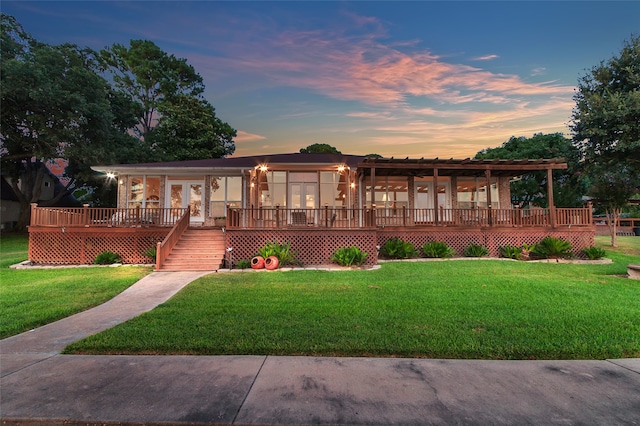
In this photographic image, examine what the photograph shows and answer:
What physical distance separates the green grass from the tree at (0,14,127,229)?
11600 mm

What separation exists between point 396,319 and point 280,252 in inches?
263

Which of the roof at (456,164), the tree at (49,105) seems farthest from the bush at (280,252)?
the tree at (49,105)

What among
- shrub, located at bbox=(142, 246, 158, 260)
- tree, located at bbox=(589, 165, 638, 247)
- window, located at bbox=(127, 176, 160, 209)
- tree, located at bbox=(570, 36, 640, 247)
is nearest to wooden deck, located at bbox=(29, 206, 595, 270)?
shrub, located at bbox=(142, 246, 158, 260)

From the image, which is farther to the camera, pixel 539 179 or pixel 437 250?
pixel 539 179

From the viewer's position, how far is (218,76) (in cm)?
1959

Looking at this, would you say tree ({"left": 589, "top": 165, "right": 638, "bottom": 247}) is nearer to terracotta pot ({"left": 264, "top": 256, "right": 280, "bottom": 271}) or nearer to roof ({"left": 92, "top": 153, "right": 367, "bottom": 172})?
roof ({"left": 92, "top": 153, "right": 367, "bottom": 172})

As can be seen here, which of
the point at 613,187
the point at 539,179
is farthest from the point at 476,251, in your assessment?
the point at 539,179

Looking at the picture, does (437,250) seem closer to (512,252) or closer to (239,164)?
(512,252)

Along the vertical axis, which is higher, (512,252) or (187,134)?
(187,134)

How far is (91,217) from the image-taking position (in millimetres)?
12859

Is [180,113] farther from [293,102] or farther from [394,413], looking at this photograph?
[394,413]

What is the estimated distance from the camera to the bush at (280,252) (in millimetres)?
11109

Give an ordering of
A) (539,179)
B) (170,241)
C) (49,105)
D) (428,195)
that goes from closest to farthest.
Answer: (170,241) < (428,195) < (49,105) < (539,179)

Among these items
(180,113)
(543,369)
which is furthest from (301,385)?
(180,113)
